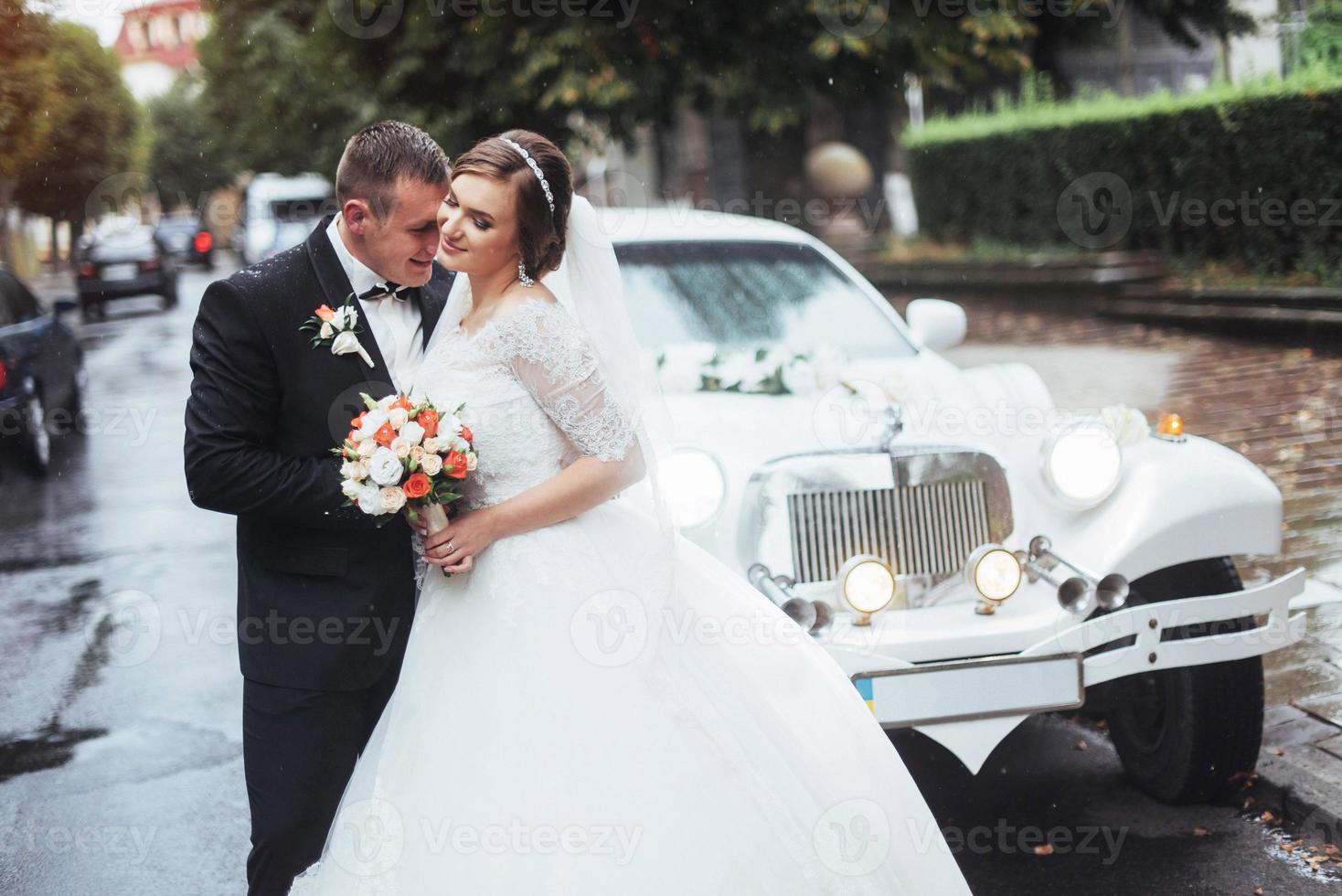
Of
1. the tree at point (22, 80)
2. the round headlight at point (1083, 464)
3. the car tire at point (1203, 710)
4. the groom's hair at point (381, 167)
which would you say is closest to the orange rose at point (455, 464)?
the groom's hair at point (381, 167)

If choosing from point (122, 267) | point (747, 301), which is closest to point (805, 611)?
point (747, 301)

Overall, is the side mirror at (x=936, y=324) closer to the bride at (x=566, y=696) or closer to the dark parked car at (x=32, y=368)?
the bride at (x=566, y=696)

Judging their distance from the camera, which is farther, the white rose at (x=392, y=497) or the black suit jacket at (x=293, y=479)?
the black suit jacket at (x=293, y=479)

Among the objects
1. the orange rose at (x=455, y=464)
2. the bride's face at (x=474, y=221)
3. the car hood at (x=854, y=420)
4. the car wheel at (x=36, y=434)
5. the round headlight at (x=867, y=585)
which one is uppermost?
the bride's face at (x=474, y=221)

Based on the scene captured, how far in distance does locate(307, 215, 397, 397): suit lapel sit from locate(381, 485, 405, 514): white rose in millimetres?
326

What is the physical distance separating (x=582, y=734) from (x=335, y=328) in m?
0.97

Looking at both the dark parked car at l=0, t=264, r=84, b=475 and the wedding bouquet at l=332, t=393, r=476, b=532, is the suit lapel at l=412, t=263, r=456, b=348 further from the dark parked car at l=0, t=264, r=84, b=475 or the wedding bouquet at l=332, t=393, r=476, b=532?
the dark parked car at l=0, t=264, r=84, b=475

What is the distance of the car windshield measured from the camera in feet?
17.2

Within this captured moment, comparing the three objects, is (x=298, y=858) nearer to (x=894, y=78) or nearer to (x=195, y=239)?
(x=894, y=78)

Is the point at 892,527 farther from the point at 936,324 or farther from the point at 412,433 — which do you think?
the point at 412,433

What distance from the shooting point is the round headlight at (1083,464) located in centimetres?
409

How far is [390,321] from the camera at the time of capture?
118 inches

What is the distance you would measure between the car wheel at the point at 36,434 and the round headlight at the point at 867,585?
8.52 m

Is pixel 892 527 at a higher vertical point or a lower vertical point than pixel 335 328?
lower
